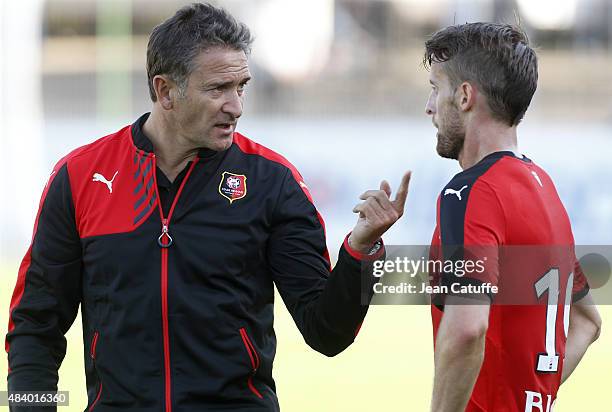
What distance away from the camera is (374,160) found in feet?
46.8

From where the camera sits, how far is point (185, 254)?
3.14 m

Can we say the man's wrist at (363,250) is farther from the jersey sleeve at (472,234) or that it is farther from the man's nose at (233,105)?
the man's nose at (233,105)

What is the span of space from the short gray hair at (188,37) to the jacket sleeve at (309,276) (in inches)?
18.1

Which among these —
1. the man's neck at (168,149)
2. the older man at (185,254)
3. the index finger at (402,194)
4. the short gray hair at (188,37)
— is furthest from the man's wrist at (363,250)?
the short gray hair at (188,37)

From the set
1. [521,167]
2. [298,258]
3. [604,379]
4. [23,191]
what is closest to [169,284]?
[298,258]

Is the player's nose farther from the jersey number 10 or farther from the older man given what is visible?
the jersey number 10

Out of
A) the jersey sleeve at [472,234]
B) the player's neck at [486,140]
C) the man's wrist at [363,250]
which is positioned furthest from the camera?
the player's neck at [486,140]

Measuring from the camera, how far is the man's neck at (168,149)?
10.9 ft

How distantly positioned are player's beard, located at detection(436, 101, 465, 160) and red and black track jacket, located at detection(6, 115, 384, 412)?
0.40 metres

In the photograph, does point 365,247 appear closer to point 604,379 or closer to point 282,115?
point 604,379

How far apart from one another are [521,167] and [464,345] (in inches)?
22.1

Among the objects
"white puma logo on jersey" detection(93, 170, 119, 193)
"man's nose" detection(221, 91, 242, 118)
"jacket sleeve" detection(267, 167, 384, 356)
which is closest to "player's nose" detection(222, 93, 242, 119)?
"man's nose" detection(221, 91, 242, 118)

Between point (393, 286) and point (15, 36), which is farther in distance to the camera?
point (15, 36)

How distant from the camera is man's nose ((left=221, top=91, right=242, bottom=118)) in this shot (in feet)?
10.8
